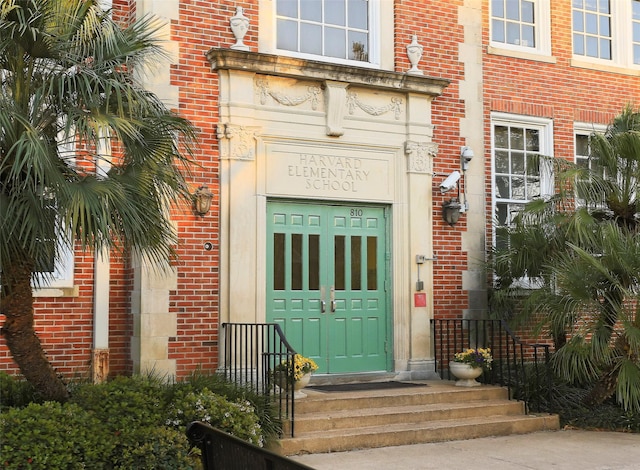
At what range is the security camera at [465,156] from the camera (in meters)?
10.5

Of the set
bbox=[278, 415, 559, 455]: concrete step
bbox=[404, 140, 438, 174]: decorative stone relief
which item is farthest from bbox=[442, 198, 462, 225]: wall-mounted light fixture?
bbox=[278, 415, 559, 455]: concrete step

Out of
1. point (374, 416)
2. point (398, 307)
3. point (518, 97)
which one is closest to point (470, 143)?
point (518, 97)

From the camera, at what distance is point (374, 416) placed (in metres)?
8.15

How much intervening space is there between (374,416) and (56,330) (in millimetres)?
3549

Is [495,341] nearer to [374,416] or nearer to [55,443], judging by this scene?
[374,416]

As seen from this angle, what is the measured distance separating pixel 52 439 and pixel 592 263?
580 centimetres

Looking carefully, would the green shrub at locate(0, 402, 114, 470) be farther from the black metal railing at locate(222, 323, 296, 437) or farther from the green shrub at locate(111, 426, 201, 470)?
the black metal railing at locate(222, 323, 296, 437)

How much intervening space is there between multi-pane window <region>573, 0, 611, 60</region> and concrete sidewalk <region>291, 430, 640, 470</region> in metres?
6.49

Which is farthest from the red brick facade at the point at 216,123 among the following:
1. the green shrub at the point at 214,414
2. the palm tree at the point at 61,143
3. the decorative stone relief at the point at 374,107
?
the green shrub at the point at 214,414

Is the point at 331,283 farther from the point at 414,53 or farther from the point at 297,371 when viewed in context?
the point at 414,53

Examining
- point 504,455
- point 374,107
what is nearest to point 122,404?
point 504,455

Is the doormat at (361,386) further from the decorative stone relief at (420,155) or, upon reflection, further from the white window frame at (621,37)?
the white window frame at (621,37)

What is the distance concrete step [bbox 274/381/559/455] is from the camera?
7723 millimetres

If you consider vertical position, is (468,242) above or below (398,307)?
above
